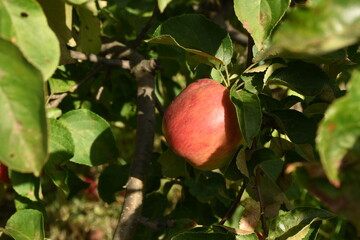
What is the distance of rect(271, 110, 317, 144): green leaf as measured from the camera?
96 centimetres

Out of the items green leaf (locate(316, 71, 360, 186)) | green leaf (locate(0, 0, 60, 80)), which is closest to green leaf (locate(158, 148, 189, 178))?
green leaf (locate(0, 0, 60, 80))

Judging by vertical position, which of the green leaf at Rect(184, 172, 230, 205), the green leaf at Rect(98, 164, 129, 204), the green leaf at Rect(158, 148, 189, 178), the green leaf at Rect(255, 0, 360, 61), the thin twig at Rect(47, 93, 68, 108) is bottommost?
the green leaf at Rect(98, 164, 129, 204)

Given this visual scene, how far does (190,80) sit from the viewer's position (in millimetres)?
1540

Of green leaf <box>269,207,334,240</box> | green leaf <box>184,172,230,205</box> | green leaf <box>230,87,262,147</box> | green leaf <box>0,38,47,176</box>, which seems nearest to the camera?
green leaf <box>0,38,47,176</box>

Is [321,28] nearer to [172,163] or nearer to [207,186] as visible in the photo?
[172,163]

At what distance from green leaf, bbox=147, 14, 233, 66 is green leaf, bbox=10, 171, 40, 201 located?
1.33 ft

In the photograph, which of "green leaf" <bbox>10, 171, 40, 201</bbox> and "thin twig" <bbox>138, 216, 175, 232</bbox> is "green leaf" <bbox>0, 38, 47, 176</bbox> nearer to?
"green leaf" <bbox>10, 171, 40, 201</bbox>

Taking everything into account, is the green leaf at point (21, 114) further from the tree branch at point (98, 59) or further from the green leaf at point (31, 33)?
the tree branch at point (98, 59)

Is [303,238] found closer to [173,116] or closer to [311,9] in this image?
→ [173,116]

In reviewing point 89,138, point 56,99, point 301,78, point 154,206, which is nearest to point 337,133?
point 301,78

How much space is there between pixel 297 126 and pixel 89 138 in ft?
1.49

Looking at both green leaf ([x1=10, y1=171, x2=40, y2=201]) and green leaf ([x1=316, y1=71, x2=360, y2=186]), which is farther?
green leaf ([x1=10, y1=171, x2=40, y2=201])

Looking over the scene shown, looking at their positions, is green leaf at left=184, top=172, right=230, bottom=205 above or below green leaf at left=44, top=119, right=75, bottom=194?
below

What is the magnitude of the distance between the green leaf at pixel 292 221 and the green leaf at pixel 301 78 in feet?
0.73
